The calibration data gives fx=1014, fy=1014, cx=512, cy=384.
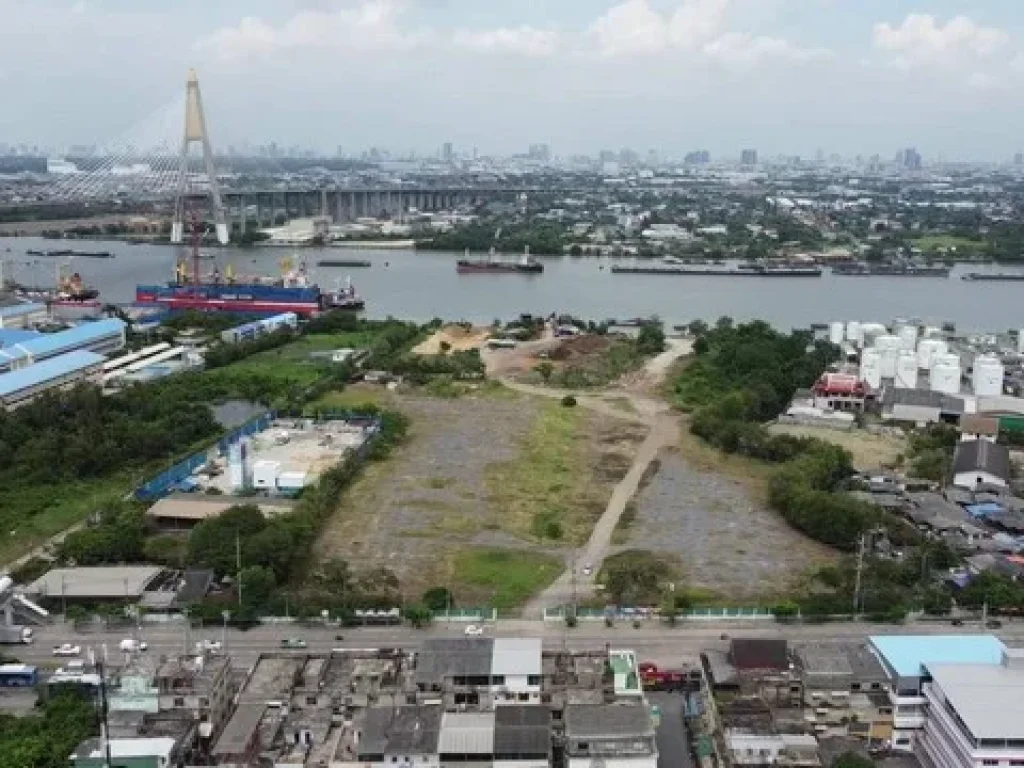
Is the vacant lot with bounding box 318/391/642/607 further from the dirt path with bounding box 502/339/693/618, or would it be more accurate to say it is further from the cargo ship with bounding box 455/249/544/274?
the cargo ship with bounding box 455/249/544/274

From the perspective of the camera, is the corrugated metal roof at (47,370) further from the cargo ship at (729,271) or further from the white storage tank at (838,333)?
the cargo ship at (729,271)

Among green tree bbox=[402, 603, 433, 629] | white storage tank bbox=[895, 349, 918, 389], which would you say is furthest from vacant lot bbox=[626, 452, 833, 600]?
white storage tank bbox=[895, 349, 918, 389]

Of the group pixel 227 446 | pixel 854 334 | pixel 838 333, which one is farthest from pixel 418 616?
pixel 838 333

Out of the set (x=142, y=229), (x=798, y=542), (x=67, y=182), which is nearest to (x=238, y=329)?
(x=798, y=542)

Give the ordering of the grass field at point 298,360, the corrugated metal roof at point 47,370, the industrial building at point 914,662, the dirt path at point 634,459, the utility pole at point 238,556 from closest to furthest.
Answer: the industrial building at point 914,662
the utility pole at point 238,556
the dirt path at point 634,459
the corrugated metal roof at point 47,370
the grass field at point 298,360

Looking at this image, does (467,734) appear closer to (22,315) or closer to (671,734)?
(671,734)

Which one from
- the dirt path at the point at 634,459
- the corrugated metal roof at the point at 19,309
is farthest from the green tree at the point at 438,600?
the corrugated metal roof at the point at 19,309

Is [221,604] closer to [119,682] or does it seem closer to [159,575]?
[159,575]

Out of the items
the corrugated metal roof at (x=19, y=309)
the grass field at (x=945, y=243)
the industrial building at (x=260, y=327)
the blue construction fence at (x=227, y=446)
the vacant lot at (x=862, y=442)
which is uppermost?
the grass field at (x=945, y=243)
